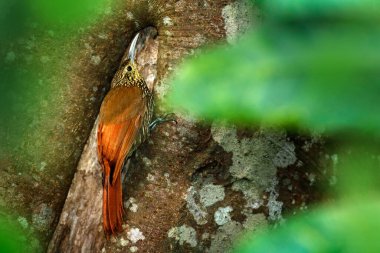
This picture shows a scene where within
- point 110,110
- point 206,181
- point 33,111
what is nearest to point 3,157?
point 33,111

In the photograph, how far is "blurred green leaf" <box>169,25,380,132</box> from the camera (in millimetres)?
290

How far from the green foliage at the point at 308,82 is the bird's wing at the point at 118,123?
7.32 feet

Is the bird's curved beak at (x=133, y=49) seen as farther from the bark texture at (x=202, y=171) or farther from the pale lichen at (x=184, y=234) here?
the pale lichen at (x=184, y=234)

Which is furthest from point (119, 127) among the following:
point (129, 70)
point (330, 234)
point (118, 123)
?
point (330, 234)

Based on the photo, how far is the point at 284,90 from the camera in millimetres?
290

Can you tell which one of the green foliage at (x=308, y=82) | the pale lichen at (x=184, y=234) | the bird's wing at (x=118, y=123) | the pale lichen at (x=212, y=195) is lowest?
the pale lichen at (x=184, y=234)

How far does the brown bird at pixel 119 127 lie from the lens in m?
2.48

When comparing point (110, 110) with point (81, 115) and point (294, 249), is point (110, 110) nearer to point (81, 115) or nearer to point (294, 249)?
point (81, 115)

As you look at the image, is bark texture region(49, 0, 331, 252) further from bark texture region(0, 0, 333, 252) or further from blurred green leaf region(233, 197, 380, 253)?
blurred green leaf region(233, 197, 380, 253)

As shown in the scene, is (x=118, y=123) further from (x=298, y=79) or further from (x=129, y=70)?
(x=298, y=79)

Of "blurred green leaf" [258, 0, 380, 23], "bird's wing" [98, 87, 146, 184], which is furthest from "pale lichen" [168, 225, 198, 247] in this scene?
"blurred green leaf" [258, 0, 380, 23]

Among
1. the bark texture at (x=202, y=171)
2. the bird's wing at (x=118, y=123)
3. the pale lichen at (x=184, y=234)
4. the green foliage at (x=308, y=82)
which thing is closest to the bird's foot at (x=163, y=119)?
the bark texture at (x=202, y=171)

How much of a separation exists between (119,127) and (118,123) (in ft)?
0.07

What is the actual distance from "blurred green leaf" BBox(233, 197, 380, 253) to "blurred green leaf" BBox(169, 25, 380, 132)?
0.12 ft
